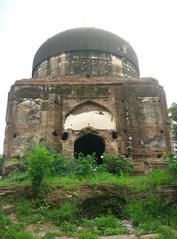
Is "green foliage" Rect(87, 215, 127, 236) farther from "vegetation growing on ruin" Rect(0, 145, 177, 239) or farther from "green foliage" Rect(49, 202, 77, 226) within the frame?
"green foliage" Rect(49, 202, 77, 226)

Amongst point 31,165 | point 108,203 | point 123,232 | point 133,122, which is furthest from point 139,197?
point 133,122

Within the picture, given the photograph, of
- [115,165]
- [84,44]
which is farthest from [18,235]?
[84,44]

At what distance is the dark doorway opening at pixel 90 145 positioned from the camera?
14971mm

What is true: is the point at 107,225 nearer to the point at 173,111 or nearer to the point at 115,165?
the point at 173,111

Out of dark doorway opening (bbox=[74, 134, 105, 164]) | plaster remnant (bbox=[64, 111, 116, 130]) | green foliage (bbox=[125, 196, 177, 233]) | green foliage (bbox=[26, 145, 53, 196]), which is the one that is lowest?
green foliage (bbox=[125, 196, 177, 233])

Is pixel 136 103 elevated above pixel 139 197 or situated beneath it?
elevated above

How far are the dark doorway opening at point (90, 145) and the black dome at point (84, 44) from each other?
149 inches

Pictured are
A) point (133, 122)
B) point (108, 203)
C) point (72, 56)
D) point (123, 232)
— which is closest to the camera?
point (123, 232)

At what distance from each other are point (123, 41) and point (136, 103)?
147 inches

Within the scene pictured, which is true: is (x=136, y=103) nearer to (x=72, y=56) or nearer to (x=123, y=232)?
(x=72, y=56)

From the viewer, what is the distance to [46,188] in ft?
33.4

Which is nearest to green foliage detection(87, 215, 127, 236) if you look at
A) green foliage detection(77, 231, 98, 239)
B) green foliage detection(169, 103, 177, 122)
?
green foliage detection(77, 231, 98, 239)

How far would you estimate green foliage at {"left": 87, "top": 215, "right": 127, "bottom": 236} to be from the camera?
28.3 ft

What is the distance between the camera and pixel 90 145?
15.7 meters
